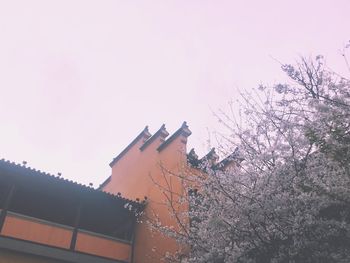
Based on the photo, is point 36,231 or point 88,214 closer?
point 36,231

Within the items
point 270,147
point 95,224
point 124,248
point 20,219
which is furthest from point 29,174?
point 270,147

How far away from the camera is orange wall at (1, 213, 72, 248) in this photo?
9.52 metres

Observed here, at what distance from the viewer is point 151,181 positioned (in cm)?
1327

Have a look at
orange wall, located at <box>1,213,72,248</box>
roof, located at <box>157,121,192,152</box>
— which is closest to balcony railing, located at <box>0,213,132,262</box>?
orange wall, located at <box>1,213,72,248</box>

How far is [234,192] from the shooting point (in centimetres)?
873

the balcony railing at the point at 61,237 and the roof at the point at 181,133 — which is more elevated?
the roof at the point at 181,133

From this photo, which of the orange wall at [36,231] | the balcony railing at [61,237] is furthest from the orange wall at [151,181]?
the orange wall at [36,231]

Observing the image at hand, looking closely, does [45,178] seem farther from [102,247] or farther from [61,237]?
[102,247]

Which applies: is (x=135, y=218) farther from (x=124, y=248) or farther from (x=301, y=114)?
(x=301, y=114)

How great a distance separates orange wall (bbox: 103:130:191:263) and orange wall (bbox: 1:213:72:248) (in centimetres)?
264

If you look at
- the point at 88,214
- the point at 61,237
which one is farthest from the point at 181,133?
the point at 61,237

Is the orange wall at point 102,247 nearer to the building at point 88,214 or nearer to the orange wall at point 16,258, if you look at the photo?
the building at point 88,214

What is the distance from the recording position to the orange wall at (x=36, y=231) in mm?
9516

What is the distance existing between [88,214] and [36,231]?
7.11ft
